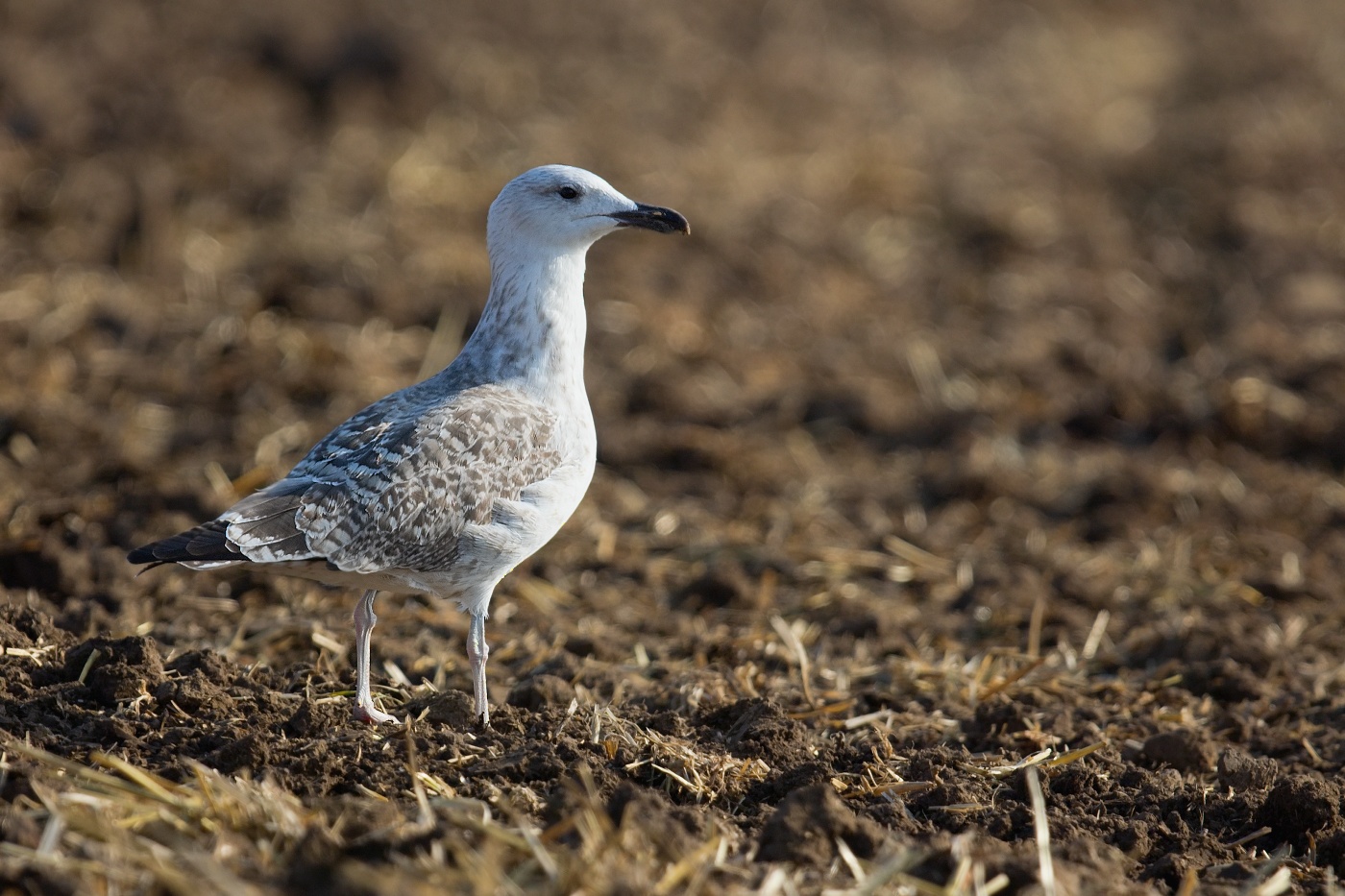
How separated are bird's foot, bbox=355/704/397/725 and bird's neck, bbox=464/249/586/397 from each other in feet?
4.82

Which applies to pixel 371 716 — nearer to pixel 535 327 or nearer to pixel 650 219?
pixel 535 327

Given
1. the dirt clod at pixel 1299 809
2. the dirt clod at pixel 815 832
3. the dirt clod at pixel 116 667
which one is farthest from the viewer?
the dirt clod at pixel 116 667

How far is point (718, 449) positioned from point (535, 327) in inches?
133

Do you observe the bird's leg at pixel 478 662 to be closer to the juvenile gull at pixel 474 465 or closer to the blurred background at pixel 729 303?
the juvenile gull at pixel 474 465

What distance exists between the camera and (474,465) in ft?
18.9

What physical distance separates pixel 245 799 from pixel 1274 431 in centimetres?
769

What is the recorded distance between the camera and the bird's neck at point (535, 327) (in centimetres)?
627

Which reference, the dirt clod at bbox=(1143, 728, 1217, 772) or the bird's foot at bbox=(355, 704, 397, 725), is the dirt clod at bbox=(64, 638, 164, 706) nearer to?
the bird's foot at bbox=(355, 704, 397, 725)

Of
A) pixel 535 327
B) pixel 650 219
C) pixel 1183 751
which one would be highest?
pixel 650 219

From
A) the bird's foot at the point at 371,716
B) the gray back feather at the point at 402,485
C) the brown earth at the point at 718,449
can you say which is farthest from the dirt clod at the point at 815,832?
the gray back feather at the point at 402,485

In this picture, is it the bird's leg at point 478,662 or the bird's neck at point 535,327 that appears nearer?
the bird's leg at point 478,662

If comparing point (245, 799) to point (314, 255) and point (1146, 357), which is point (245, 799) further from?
point (1146, 357)

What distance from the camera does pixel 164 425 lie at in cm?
915

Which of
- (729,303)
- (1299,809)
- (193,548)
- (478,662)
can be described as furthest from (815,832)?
(729,303)
